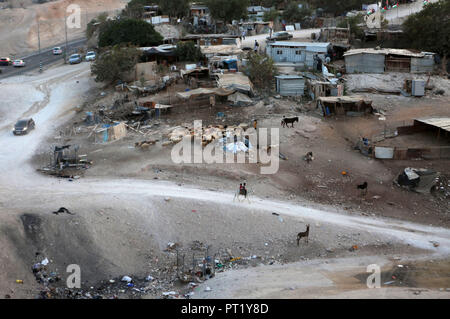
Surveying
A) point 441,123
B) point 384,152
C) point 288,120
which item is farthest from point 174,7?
point 441,123

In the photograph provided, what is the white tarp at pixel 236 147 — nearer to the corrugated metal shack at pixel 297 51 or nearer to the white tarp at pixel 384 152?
the white tarp at pixel 384 152

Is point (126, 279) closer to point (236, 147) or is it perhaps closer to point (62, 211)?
point (62, 211)

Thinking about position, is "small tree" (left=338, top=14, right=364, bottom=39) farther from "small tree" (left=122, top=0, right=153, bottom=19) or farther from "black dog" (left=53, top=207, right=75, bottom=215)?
"black dog" (left=53, top=207, right=75, bottom=215)

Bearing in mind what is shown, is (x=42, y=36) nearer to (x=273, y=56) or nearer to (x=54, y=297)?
(x=273, y=56)

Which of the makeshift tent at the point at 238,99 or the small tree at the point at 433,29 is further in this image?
the small tree at the point at 433,29

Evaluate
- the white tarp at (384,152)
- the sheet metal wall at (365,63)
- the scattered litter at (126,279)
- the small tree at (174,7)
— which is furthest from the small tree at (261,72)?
the small tree at (174,7)

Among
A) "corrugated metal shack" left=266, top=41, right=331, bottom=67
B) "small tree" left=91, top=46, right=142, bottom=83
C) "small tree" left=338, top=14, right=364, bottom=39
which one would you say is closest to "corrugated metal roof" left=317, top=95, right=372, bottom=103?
"corrugated metal shack" left=266, top=41, right=331, bottom=67
